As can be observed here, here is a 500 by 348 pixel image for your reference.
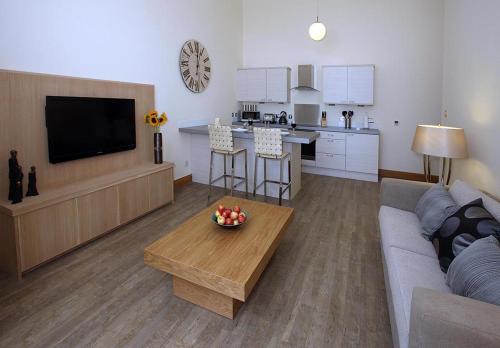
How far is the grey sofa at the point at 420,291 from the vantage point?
1154 millimetres

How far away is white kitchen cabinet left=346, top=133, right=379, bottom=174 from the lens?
5504 millimetres

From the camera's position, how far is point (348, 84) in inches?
224

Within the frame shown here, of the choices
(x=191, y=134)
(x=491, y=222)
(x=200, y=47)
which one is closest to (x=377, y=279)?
(x=491, y=222)

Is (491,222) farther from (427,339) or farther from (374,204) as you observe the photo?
(374,204)

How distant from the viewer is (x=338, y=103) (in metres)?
5.88

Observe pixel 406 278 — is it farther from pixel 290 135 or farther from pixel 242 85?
pixel 242 85

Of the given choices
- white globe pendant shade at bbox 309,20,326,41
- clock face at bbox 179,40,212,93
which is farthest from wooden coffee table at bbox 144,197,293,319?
white globe pendant shade at bbox 309,20,326,41

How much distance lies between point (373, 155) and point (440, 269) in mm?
3844

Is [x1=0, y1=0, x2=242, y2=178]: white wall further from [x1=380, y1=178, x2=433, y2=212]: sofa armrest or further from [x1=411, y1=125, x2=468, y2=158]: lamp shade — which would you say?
[x1=411, y1=125, x2=468, y2=158]: lamp shade

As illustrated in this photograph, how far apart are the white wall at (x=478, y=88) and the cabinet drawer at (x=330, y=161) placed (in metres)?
2.11

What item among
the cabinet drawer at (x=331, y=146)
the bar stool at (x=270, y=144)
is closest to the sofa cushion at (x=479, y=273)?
the bar stool at (x=270, y=144)

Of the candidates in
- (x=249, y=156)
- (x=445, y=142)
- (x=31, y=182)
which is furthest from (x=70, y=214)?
(x=445, y=142)

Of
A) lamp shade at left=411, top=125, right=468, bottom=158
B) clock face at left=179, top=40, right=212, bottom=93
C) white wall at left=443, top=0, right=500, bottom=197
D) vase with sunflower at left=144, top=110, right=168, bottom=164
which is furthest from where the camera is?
clock face at left=179, top=40, right=212, bottom=93

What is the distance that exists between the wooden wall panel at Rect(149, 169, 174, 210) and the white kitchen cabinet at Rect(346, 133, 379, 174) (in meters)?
3.34
